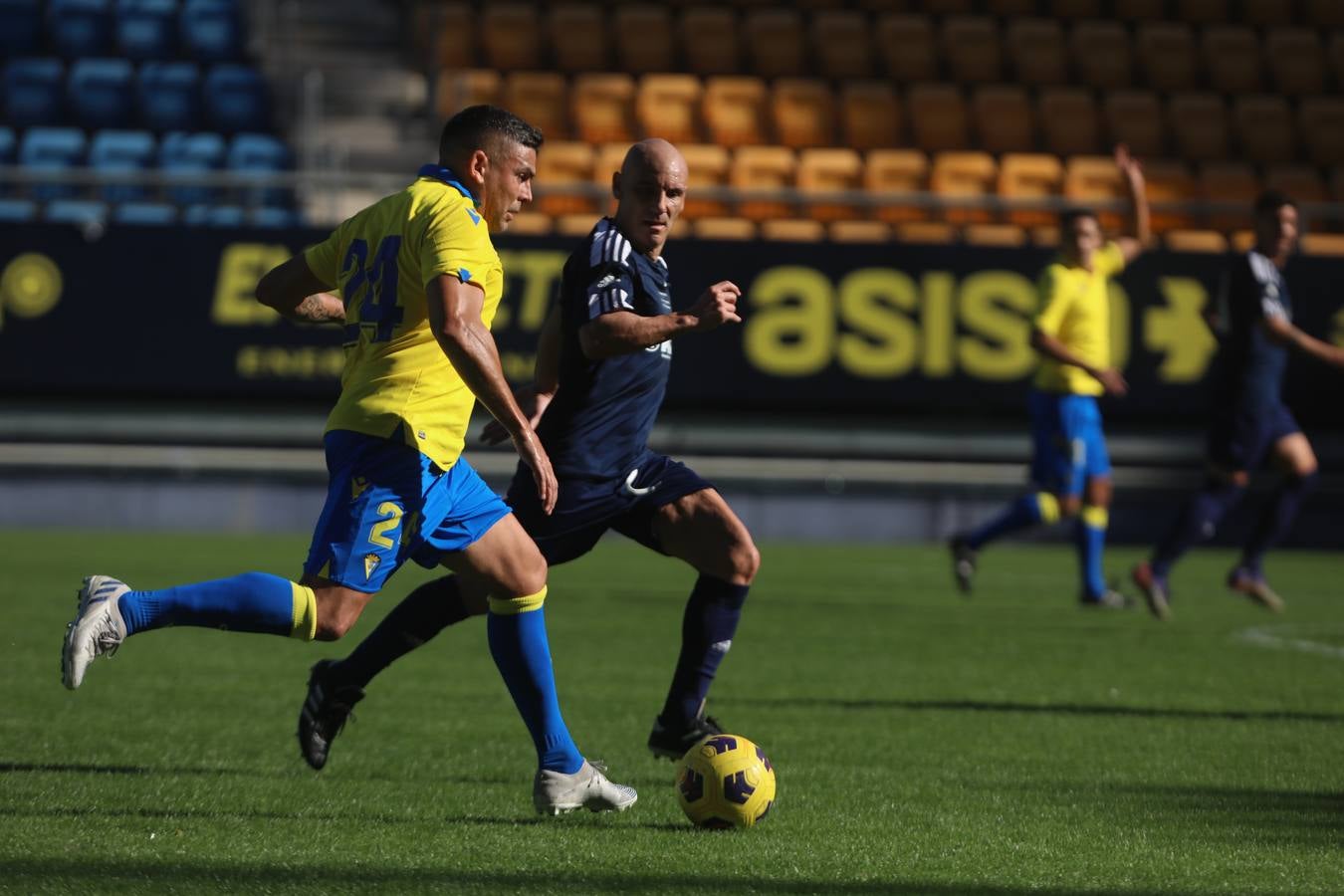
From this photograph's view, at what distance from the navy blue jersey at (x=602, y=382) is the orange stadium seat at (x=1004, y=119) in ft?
50.6

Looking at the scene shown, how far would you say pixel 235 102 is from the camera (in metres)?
20.2

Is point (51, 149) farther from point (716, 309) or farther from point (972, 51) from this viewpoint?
point (716, 309)

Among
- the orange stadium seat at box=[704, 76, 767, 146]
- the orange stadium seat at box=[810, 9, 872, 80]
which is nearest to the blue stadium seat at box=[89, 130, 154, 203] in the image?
the orange stadium seat at box=[704, 76, 767, 146]

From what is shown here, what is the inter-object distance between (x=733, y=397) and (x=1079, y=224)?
6.19m

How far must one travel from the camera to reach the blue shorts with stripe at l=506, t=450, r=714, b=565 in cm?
584

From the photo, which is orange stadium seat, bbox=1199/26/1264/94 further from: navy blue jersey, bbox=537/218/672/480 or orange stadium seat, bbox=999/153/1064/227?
navy blue jersey, bbox=537/218/672/480

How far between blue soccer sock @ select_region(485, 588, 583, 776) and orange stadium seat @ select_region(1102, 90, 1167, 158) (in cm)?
1705

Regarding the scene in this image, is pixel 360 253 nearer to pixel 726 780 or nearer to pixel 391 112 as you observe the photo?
pixel 726 780

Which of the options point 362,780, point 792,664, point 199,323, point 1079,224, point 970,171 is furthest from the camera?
point 970,171

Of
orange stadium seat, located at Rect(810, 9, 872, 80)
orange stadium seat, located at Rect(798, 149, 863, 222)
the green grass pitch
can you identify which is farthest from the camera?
orange stadium seat, located at Rect(810, 9, 872, 80)

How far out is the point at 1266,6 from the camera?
927 inches

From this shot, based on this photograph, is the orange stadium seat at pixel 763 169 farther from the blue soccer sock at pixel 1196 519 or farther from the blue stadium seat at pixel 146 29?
the blue soccer sock at pixel 1196 519

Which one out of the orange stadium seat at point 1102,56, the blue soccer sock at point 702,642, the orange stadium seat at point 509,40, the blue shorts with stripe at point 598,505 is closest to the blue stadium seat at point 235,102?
the orange stadium seat at point 509,40

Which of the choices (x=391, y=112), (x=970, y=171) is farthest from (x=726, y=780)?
(x=391, y=112)
